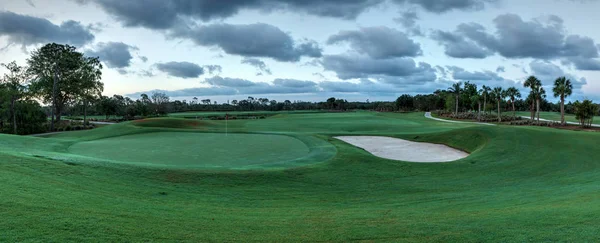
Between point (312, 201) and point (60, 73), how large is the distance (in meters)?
60.6

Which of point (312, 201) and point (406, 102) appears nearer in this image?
point (312, 201)

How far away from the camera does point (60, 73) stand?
2144 inches

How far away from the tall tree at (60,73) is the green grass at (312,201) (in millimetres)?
50814

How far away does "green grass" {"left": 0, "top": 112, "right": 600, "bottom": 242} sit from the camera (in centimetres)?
575

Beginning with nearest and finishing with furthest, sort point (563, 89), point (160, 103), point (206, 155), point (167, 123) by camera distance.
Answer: point (206, 155) < point (167, 123) < point (563, 89) < point (160, 103)

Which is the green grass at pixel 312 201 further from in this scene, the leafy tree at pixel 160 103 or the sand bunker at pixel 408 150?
the leafy tree at pixel 160 103

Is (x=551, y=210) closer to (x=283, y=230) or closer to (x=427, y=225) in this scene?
(x=427, y=225)

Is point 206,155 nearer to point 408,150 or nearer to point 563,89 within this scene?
point 408,150

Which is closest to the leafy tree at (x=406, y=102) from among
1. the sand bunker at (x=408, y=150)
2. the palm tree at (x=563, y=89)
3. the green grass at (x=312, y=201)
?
the palm tree at (x=563, y=89)

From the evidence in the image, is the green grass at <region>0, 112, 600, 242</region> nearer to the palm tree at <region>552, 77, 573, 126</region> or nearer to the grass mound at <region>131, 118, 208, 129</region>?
the grass mound at <region>131, 118, 208, 129</region>

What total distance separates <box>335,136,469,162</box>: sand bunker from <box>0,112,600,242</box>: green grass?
3.04 m

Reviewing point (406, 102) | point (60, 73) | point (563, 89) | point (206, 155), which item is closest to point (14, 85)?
point (60, 73)

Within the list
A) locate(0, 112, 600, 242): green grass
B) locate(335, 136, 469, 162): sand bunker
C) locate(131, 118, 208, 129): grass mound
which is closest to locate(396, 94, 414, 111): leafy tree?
locate(131, 118, 208, 129): grass mound

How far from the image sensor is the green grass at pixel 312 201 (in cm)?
575
